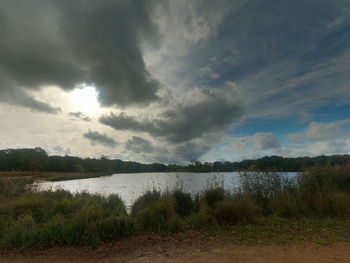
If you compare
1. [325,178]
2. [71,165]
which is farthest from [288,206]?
[71,165]

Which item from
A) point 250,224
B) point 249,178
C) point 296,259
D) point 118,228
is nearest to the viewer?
point 296,259

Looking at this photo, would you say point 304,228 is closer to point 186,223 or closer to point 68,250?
point 186,223

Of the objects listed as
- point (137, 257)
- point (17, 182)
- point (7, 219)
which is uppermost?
point (17, 182)

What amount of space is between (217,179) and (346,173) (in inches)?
220

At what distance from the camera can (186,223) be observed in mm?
6668

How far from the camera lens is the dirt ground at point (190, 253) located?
4.33 metres

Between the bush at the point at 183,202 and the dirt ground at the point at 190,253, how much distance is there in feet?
9.44

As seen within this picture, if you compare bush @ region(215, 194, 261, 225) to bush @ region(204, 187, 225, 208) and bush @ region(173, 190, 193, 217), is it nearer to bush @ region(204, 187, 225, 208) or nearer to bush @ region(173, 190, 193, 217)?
bush @ region(204, 187, 225, 208)

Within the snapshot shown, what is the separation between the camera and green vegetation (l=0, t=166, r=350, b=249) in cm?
546

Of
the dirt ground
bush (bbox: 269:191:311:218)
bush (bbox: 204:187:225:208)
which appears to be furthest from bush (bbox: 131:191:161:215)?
bush (bbox: 269:191:311:218)

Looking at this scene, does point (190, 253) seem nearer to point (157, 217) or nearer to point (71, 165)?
point (157, 217)

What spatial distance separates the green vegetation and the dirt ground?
39 cm

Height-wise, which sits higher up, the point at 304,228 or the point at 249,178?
the point at 249,178

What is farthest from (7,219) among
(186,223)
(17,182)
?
(186,223)
